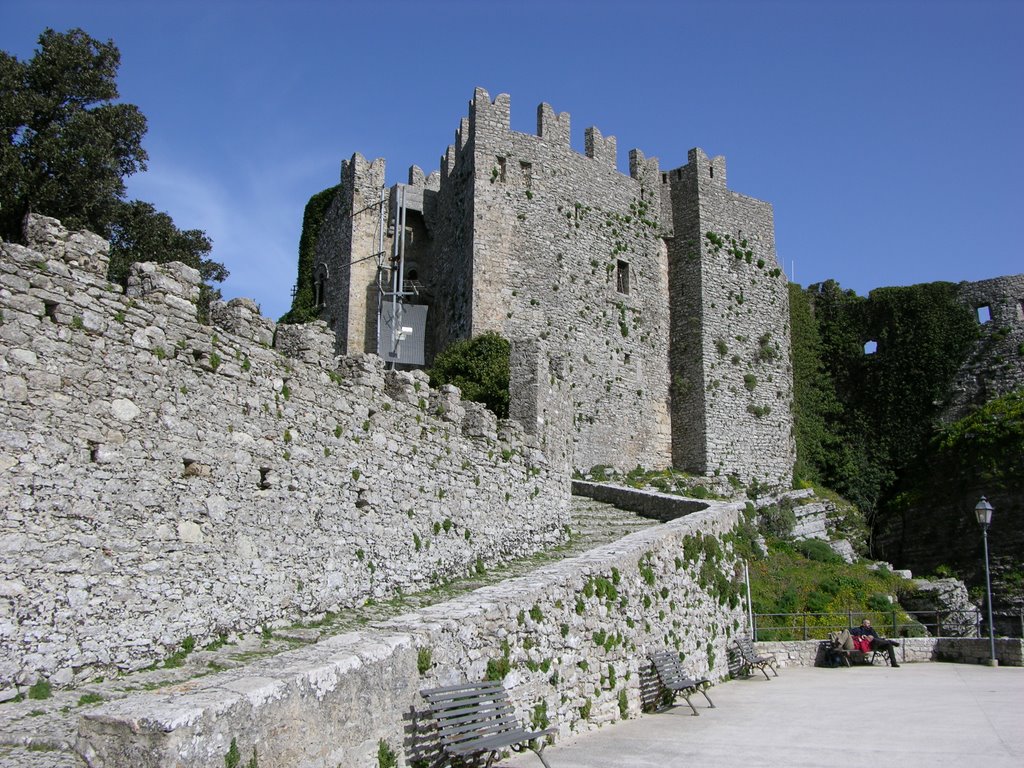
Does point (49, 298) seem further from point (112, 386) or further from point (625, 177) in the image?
point (625, 177)

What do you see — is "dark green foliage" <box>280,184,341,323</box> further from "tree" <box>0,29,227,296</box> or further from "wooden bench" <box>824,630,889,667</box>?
"wooden bench" <box>824,630,889,667</box>

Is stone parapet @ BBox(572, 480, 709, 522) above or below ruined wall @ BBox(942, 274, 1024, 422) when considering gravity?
below

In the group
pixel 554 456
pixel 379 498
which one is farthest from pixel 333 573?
pixel 554 456

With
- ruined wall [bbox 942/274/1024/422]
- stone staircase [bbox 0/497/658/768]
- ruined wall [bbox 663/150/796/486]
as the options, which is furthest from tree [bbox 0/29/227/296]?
ruined wall [bbox 942/274/1024/422]

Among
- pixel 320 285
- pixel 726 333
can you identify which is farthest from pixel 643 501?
pixel 320 285

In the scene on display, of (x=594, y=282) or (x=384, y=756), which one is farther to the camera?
(x=594, y=282)

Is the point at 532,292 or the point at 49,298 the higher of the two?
the point at 532,292

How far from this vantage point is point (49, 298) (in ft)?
27.9

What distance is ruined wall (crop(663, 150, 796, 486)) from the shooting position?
33125mm

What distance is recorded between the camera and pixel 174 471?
31.4ft

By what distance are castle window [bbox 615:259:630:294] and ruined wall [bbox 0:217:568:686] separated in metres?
20.5

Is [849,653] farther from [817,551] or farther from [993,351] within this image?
[993,351]

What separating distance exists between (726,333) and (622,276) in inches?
174

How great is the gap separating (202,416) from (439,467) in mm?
4911
